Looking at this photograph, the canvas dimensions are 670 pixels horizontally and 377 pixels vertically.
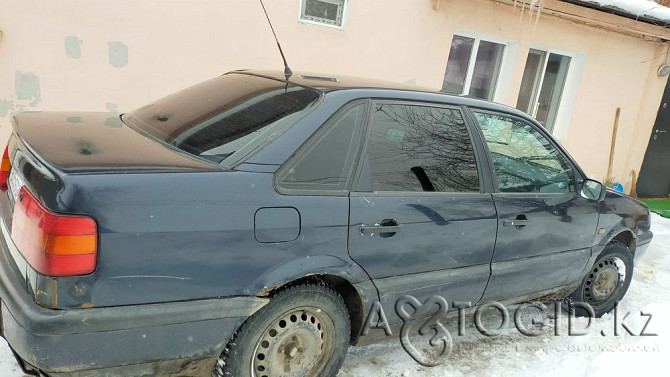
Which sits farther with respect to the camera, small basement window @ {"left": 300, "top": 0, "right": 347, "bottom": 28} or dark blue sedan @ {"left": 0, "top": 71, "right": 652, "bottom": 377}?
small basement window @ {"left": 300, "top": 0, "right": 347, "bottom": 28}

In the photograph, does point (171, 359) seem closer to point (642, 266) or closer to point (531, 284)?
point (531, 284)

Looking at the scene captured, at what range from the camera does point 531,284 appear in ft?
10.8

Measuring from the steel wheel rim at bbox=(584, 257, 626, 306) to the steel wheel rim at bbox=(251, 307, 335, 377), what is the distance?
246cm

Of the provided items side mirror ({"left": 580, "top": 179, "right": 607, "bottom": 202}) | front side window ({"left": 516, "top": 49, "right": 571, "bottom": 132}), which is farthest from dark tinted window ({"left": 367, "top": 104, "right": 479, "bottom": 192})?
front side window ({"left": 516, "top": 49, "right": 571, "bottom": 132})

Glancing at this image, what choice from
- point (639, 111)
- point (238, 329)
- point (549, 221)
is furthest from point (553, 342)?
point (639, 111)

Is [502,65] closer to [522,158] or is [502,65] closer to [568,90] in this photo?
[568,90]

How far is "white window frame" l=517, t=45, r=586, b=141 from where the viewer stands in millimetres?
7914

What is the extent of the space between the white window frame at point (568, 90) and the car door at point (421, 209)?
5.77 meters

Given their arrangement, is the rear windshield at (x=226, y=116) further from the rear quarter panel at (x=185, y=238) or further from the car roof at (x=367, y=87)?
the rear quarter panel at (x=185, y=238)

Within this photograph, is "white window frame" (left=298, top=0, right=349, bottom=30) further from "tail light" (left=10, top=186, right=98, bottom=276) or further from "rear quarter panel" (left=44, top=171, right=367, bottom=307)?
"tail light" (left=10, top=186, right=98, bottom=276)

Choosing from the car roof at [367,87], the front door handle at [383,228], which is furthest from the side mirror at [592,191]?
the front door handle at [383,228]

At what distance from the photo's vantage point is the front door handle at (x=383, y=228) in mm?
2396

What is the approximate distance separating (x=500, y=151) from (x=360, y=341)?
4.78 feet

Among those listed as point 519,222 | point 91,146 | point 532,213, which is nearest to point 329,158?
point 91,146
